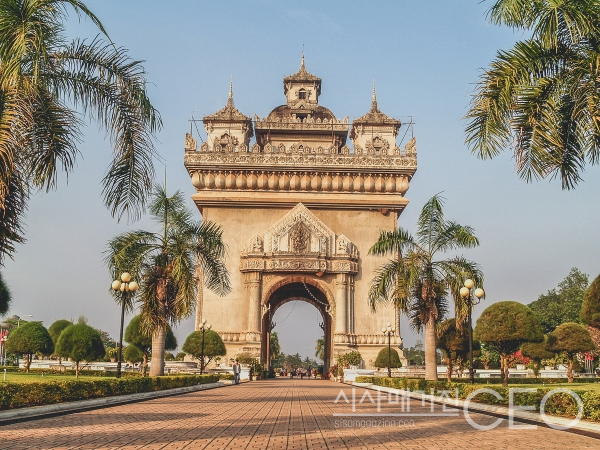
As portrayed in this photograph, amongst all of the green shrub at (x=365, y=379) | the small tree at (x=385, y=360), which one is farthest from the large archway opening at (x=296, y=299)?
the green shrub at (x=365, y=379)

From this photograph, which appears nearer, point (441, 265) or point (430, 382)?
point (430, 382)

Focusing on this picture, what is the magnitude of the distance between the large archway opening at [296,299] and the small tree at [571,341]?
11906mm

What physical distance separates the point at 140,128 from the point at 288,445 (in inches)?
236

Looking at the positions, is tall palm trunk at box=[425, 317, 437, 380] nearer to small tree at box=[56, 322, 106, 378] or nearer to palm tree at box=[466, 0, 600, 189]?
palm tree at box=[466, 0, 600, 189]

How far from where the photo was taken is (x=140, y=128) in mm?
11367

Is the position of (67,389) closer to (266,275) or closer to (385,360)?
(385,360)

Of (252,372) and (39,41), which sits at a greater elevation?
(39,41)

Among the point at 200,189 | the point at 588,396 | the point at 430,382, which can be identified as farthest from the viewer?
the point at 200,189

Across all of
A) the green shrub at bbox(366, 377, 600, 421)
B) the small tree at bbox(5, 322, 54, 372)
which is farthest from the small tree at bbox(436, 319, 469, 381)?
the small tree at bbox(5, 322, 54, 372)

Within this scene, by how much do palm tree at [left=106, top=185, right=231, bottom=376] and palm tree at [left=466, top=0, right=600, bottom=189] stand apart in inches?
454

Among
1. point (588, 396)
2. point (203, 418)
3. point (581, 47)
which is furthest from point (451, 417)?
point (581, 47)

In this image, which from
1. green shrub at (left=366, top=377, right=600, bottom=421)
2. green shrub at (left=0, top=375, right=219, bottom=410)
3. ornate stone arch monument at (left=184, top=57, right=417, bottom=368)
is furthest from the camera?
ornate stone arch monument at (left=184, top=57, right=417, bottom=368)

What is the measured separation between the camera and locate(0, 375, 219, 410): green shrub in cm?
1137

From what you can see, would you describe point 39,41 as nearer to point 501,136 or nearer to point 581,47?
point 501,136
